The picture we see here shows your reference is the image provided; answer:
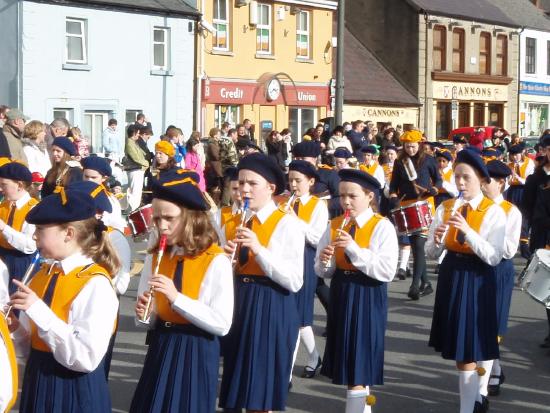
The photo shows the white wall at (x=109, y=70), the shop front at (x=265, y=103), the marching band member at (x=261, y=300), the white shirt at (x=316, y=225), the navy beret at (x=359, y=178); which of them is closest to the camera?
the marching band member at (x=261, y=300)

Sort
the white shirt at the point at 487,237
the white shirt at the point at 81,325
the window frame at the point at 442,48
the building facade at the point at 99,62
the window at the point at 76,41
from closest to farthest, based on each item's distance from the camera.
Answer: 1. the white shirt at the point at 81,325
2. the white shirt at the point at 487,237
3. the building facade at the point at 99,62
4. the window at the point at 76,41
5. the window frame at the point at 442,48

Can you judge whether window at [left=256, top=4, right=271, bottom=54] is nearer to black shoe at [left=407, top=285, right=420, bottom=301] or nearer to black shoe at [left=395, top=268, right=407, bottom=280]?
black shoe at [left=395, top=268, right=407, bottom=280]

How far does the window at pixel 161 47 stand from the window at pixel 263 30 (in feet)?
14.9

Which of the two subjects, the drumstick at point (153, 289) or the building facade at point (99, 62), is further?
the building facade at point (99, 62)

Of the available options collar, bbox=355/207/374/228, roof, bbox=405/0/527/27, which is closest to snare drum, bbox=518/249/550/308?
collar, bbox=355/207/374/228

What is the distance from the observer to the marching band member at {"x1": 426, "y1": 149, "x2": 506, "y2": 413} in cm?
743

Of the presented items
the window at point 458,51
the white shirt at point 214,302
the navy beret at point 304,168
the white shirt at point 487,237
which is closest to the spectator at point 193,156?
the navy beret at point 304,168

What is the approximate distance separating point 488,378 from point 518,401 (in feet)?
1.93

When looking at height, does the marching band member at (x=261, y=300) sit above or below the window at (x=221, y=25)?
below

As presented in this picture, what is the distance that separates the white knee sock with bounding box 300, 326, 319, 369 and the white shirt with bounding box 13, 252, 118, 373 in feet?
13.6

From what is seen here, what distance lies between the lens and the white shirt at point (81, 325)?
4.50m

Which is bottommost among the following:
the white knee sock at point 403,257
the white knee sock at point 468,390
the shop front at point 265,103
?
the white knee sock at point 468,390

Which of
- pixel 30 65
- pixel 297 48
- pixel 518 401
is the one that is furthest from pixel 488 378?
pixel 297 48

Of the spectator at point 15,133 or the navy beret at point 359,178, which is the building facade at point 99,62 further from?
the navy beret at point 359,178
